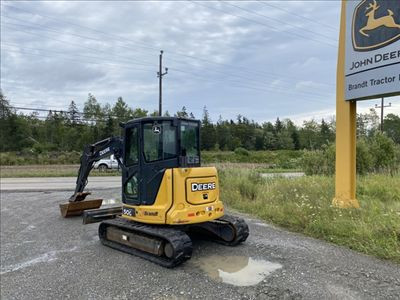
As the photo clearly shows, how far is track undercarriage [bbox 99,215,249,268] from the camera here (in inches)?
231

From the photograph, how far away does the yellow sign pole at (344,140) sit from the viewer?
849 cm

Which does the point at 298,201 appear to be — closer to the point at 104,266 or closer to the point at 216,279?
the point at 216,279

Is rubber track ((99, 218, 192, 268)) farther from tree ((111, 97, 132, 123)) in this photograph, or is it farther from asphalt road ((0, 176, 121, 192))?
tree ((111, 97, 132, 123))

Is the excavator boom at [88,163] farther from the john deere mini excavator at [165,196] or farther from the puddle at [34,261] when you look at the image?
the puddle at [34,261]

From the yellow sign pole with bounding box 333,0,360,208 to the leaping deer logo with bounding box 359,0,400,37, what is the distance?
0.76 metres

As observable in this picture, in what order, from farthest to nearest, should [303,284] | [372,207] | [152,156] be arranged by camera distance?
1. [372,207]
2. [152,156]
3. [303,284]

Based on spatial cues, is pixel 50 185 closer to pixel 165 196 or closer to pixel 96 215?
pixel 96 215

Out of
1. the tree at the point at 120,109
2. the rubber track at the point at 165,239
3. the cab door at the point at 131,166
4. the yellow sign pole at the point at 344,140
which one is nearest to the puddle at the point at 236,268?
the rubber track at the point at 165,239

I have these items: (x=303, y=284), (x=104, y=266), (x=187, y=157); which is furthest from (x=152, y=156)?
(x=303, y=284)

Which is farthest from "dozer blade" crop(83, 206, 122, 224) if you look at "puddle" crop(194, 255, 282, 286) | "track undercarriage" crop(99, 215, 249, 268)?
"puddle" crop(194, 255, 282, 286)

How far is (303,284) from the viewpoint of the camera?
4.98 metres

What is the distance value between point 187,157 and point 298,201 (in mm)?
4163

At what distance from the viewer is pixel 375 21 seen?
796 centimetres

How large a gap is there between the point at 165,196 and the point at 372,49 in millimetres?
5610
